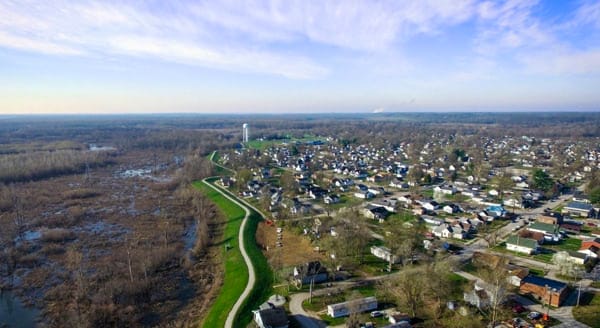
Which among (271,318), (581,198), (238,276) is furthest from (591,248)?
(238,276)

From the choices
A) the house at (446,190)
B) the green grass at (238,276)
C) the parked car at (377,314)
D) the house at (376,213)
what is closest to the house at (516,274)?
the parked car at (377,314)

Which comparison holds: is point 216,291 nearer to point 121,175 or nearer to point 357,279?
point 357,279

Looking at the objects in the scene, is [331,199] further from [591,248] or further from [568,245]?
[591,248]

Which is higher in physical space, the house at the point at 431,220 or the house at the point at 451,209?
the house at the point at 451,209

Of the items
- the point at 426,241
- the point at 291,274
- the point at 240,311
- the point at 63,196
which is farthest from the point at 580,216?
the point at 63,196

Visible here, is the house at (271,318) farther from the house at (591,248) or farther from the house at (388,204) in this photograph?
the house at (591,248)

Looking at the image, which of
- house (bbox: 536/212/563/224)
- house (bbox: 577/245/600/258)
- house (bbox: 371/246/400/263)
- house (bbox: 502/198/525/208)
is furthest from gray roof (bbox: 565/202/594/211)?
house (bbox: 371/246/400/263)
